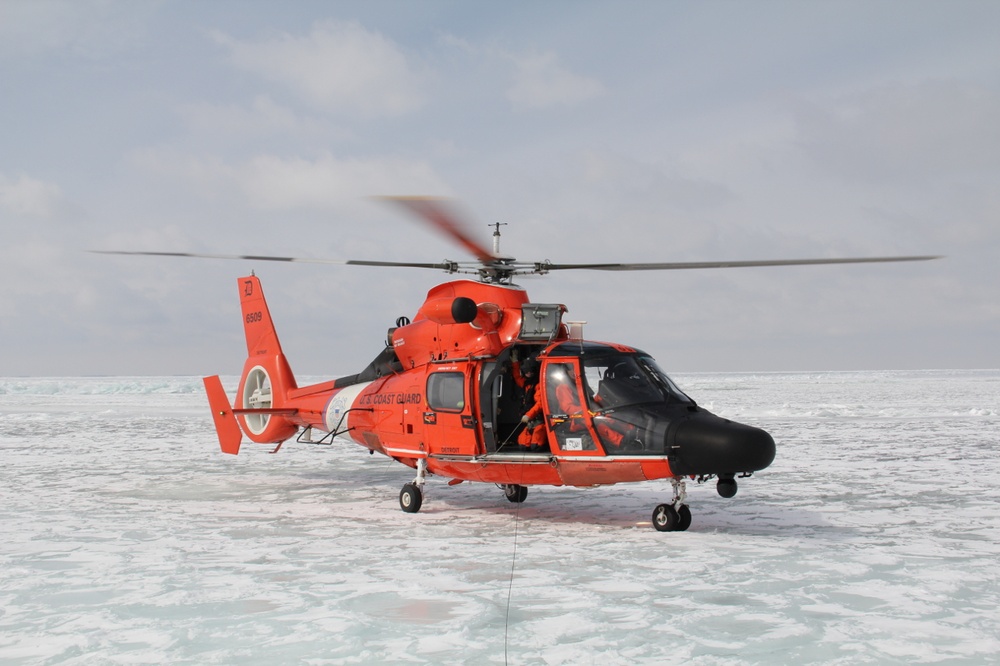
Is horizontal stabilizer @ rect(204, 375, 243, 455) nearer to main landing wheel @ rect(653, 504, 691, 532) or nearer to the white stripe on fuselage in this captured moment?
the white stripe on fuselage

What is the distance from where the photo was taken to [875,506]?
10.6 metres

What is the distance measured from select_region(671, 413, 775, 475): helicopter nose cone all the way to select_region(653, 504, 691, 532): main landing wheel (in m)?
0.81

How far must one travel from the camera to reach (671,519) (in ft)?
28.8

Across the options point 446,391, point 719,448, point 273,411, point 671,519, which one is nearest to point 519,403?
point 446,391

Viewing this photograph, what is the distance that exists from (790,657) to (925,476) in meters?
9.57

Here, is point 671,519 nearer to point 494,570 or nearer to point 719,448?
point 719,448

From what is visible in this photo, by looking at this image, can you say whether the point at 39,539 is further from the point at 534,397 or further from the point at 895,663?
the point at 895,663

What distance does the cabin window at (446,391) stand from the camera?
991 centimetres

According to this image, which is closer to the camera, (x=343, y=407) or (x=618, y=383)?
(x=618, y=383)

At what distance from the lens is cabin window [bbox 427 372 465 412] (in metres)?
9.91

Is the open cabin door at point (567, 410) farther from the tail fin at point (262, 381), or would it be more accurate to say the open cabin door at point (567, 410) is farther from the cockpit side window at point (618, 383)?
the tail fin at point (262, 381)

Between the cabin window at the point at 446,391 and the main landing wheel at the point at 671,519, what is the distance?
8.60 feet

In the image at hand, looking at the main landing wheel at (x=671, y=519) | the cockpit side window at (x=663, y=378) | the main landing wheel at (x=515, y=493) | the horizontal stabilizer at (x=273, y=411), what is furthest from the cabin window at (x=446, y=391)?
the horizontal stabilizer at (x=273, y=411)

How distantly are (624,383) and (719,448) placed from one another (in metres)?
1.31
